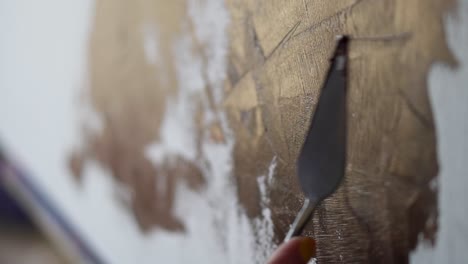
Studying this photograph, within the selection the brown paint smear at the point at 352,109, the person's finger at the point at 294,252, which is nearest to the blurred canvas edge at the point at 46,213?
the brown paint smear at the point at 352,109

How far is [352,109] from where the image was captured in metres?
0.53

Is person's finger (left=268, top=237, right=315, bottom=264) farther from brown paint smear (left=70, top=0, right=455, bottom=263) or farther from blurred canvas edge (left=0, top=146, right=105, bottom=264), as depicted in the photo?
blurred canvas edge (left=0, top=146, right=105, bottom=264)

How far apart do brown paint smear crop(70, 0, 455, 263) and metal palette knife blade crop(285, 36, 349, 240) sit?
3 centimetres

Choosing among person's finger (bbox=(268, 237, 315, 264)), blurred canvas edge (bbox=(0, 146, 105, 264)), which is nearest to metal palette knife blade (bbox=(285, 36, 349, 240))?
person's finger (bbox=(268, 237, 315, 264))

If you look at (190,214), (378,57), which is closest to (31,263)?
(190,214)

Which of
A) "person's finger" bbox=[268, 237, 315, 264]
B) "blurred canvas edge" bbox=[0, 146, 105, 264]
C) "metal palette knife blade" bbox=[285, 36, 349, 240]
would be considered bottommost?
"blurred canvas edge" bbox=[0, 146, 105, 264]

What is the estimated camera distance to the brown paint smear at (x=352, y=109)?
1.55 feet

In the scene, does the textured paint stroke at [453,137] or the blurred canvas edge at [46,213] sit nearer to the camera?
the textured paint stroke at [453,137]

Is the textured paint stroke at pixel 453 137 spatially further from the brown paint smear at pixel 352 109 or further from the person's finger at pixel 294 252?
the person's finger at pixel 294 252

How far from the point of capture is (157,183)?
1.13 m

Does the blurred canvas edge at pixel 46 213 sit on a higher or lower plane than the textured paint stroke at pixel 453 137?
lower

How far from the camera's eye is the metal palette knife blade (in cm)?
51

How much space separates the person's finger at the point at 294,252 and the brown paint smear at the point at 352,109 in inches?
3.6

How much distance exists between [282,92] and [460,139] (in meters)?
0.25
